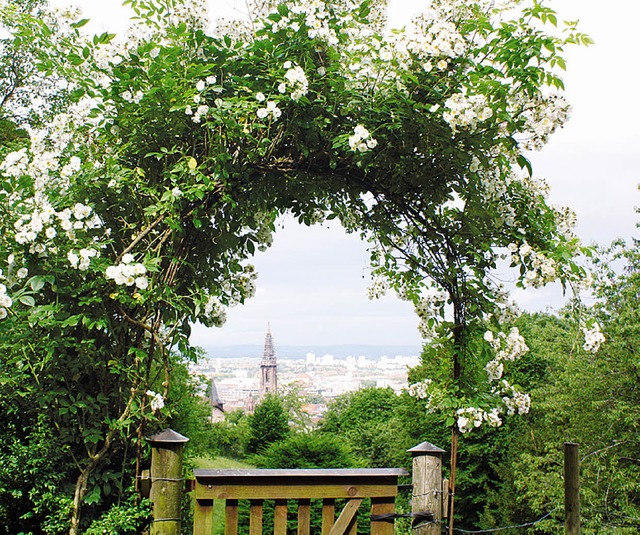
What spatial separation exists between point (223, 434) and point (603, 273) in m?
9.33

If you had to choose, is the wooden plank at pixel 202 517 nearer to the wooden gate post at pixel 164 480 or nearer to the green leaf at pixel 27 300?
the wooden gate post at pixel 164 480

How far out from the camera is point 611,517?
8.17 meters

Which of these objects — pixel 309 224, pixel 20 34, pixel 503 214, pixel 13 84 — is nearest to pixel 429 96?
pixel 503 214

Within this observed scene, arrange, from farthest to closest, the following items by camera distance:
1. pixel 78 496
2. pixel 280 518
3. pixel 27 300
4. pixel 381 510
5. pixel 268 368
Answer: pixel 268 368 → pixel 381 510 → pixel 280 518 → pixel 78 496 → pixel 27 300

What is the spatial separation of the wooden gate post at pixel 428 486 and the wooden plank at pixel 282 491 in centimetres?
23

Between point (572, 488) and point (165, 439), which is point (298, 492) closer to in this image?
point (165, 439)

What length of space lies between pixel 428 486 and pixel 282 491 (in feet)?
→ 2.15

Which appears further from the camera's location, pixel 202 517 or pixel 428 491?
pixel 428 491

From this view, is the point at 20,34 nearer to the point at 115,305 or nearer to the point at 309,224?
the point at 115,305

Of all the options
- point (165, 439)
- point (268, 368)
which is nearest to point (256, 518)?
point (165, 439)

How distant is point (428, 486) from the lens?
242cm

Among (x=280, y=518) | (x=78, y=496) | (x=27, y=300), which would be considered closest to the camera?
(x=27, y=300)

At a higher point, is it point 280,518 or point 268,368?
point 280,518

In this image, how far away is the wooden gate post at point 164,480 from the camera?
2.14 meters
